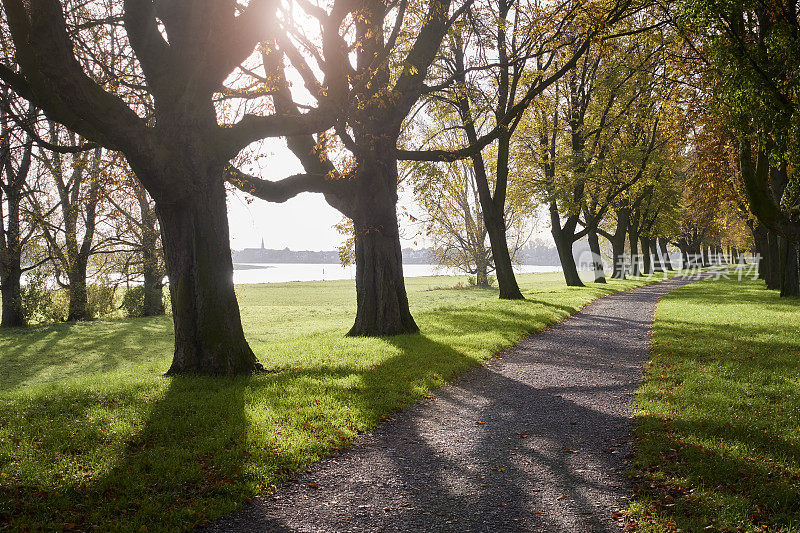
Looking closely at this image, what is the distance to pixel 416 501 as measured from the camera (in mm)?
4801

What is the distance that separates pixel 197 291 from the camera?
949 cm

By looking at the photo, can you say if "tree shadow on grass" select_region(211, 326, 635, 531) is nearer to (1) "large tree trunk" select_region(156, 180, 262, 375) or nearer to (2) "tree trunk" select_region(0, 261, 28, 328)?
(1) "large tree trunk" select_region(156, 180, 262, 375)

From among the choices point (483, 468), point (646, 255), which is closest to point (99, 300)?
point (483, 468)

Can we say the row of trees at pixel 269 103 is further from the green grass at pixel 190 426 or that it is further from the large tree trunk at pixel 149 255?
the large tree trunk at pixel 149 255

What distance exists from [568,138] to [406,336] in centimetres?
2210

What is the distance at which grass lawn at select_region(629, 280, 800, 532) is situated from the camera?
434 cm

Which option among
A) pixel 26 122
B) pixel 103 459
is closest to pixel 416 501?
pixel 103 459

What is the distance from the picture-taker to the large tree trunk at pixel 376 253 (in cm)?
1416

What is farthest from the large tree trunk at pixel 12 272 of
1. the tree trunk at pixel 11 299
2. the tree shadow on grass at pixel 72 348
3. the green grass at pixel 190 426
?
the green grass at pixel 190 426

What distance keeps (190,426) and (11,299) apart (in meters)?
23.4

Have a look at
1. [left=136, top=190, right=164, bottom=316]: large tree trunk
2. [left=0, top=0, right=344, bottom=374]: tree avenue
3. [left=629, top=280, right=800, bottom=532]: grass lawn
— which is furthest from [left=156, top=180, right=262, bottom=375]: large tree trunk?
[left=136, top=190, right=164, bottom=316]: large tree trunk

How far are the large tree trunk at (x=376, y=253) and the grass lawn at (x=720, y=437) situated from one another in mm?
6584

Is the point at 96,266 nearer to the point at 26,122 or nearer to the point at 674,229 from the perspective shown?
the point at 26,122

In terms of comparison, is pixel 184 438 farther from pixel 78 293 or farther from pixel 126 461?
pixel 78 293
